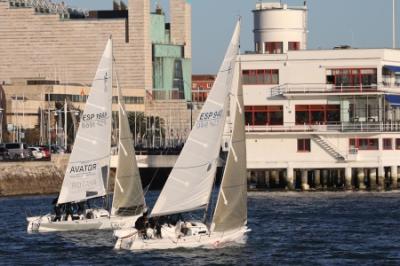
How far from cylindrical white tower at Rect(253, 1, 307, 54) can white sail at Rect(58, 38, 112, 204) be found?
44.8 meters

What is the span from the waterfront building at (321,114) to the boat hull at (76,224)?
36.4m

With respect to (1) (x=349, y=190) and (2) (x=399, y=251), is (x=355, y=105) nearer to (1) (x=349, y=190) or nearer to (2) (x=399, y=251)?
(1) (x=349, y=190)

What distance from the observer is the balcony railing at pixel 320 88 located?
406 ft

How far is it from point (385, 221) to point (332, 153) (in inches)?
1275

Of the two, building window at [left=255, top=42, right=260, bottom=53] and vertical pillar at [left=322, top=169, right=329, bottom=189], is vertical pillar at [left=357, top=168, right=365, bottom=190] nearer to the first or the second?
vertical pillar at [left=322, top=169, right=329, bottom=189]

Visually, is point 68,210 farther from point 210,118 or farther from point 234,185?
point 210,118

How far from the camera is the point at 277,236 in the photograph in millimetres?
83312

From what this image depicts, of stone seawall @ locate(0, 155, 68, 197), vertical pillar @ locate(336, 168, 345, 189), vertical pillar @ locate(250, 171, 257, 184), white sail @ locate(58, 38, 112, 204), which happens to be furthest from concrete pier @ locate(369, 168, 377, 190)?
white sail @ locate(58, 38, 112, 204)

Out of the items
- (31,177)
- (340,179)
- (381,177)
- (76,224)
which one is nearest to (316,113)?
(340,179)

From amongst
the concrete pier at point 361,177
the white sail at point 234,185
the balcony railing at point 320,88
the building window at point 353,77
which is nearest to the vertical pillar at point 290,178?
the concrete pier at point 361,177

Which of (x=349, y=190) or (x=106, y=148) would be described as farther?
(x=349, y=190)

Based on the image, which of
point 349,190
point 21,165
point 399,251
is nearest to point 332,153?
point 349,190

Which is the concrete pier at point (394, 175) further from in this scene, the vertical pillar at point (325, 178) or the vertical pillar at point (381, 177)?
the vertical pillar at point (325, 178)

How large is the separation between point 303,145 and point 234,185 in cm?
4834
